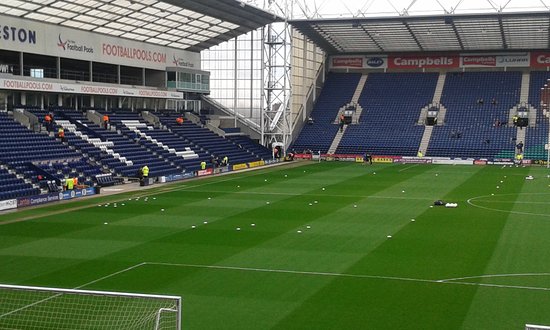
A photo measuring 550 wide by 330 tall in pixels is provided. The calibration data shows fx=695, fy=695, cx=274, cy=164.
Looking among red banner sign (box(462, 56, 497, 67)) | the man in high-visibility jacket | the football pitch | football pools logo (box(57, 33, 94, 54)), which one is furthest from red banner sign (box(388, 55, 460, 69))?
the man in high-visibility jacket

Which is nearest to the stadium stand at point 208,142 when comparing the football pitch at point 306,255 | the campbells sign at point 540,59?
the football pitch at point 306,255

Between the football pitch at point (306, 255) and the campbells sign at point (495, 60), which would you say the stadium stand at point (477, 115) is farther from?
the football pitch at point (306, 255)

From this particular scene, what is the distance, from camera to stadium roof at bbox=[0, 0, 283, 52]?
157 feet

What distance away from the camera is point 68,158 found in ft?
149

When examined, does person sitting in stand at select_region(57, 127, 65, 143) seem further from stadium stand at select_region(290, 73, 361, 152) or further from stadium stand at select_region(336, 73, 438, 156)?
stadium stand at select_region(336, 73, 438, 156)

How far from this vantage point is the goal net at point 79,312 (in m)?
15.1

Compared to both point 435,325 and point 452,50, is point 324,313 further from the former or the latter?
point 452,50

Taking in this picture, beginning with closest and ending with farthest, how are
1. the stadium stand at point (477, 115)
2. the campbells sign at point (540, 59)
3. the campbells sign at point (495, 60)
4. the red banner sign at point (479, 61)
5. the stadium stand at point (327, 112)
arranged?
the stadium stand at point (477, 115) < the stadium stand at point (327, 112) < the campbells sign at point (540, 59) < the campbells sign at point (495, 60) < the red banner sign at point (479, 61)

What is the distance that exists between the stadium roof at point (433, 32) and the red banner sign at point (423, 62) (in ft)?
6.14

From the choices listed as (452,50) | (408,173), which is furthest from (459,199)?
(452,50)

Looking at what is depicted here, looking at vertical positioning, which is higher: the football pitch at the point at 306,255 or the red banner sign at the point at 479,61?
the red banner sign at the point at 479,61

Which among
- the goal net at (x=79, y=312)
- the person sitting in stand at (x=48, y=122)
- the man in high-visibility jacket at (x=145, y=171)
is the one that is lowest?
the goal net at (x=79, y=312)

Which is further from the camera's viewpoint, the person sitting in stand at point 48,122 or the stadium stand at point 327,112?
the stadium stand at point 327,112

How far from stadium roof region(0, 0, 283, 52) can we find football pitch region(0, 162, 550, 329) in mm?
15167
